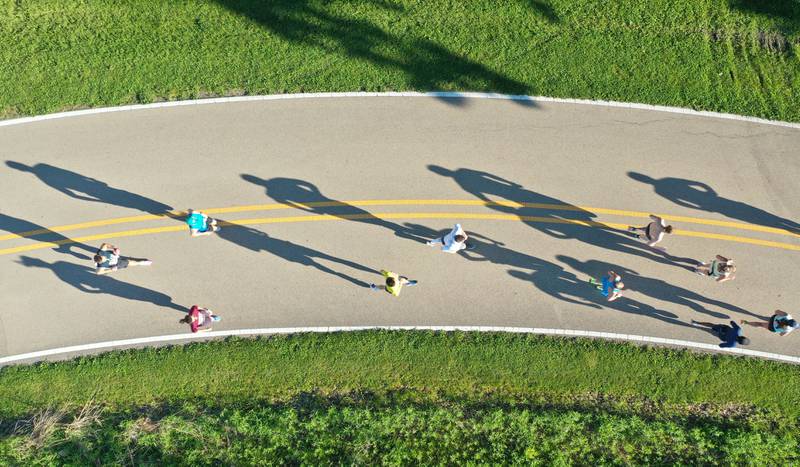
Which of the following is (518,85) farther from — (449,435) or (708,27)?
(449,435)

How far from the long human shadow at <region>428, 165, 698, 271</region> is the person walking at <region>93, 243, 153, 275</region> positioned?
834cm

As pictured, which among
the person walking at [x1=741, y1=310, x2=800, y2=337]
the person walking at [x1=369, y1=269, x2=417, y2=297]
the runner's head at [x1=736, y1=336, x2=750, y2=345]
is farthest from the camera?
the person walking at [x1=369, y1=269, x2=417, y2=297]

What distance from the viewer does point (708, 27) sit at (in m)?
13.0

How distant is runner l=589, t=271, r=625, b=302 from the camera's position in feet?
38.9

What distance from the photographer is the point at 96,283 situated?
12586 millimetres

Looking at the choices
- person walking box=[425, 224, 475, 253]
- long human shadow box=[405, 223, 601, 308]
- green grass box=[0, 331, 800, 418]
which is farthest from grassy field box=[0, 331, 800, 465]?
person walking box=[425, 224, 475, 253]

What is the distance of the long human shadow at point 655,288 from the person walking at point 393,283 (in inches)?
154

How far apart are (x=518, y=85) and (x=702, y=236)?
6.07m

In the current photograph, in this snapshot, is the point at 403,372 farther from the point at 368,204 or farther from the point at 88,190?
the point at 88,190

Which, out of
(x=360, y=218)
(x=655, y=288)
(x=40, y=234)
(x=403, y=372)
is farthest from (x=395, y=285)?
(x=40, y=234)

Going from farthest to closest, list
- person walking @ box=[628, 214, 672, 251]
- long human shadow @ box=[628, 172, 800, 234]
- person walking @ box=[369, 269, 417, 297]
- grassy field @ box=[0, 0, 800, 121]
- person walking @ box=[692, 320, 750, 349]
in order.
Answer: grassy field @ box=[0, 0, 800, 121]
long human shadow @ box=[628, 172, 800, 234]
person walking @ box=[628, 214, 672, 251]
person walking @ box=[369, 269, 417, 297]
person walking @ box=[692, 320, 750, 349]

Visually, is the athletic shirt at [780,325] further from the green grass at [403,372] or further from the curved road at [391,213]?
the green grass at [403,372]

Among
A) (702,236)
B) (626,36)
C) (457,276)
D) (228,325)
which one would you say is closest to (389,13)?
(626,36)

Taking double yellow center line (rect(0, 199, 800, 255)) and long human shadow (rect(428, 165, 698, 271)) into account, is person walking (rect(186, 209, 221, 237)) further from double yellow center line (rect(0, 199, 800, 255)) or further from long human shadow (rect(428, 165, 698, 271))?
long human shadow (rect(428, 165, 698, 271))
